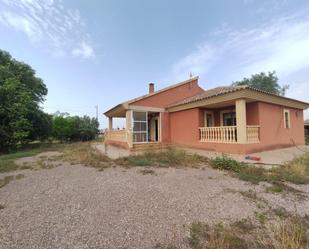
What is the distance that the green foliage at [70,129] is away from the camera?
22952mm

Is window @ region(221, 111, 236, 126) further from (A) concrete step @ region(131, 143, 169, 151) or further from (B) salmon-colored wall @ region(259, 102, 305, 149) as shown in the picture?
(A) concrete step @ region(131, 143, 169, 151)

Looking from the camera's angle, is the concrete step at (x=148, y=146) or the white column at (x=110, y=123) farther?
the white column at (x=110, y=123)

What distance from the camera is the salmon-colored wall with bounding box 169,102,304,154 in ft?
30.1

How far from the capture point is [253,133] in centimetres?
886

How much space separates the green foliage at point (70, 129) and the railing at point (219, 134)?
19785 mm

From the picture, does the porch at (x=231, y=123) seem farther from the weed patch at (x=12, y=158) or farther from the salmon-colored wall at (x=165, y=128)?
the weed patch at (x=12, y=158)

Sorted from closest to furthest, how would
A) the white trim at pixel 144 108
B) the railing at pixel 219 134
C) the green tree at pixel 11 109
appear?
the railing at pixel 219 134 < the white trim at pixel 144 108 < the green tree at pixel 11 109

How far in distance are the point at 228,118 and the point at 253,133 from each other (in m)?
2.61

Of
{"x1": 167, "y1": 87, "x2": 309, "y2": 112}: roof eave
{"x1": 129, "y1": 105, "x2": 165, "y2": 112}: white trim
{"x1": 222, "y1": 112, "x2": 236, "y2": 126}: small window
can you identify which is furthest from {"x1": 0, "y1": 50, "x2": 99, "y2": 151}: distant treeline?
{"x1": 222, "y1": 112, "x2": 236, "y2": 126}: small window

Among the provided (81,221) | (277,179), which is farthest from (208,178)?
(81,221)

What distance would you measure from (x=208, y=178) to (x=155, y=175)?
161 cm

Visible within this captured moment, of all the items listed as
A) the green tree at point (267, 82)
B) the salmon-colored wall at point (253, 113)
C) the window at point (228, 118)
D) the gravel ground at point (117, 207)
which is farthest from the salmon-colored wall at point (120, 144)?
the green tree at point (267, 82)

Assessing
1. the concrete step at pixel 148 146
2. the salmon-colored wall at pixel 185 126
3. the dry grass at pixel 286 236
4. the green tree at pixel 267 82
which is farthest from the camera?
the green tree at pixel 267 82

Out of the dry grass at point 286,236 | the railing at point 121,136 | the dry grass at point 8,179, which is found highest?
the railing at point 121,136
